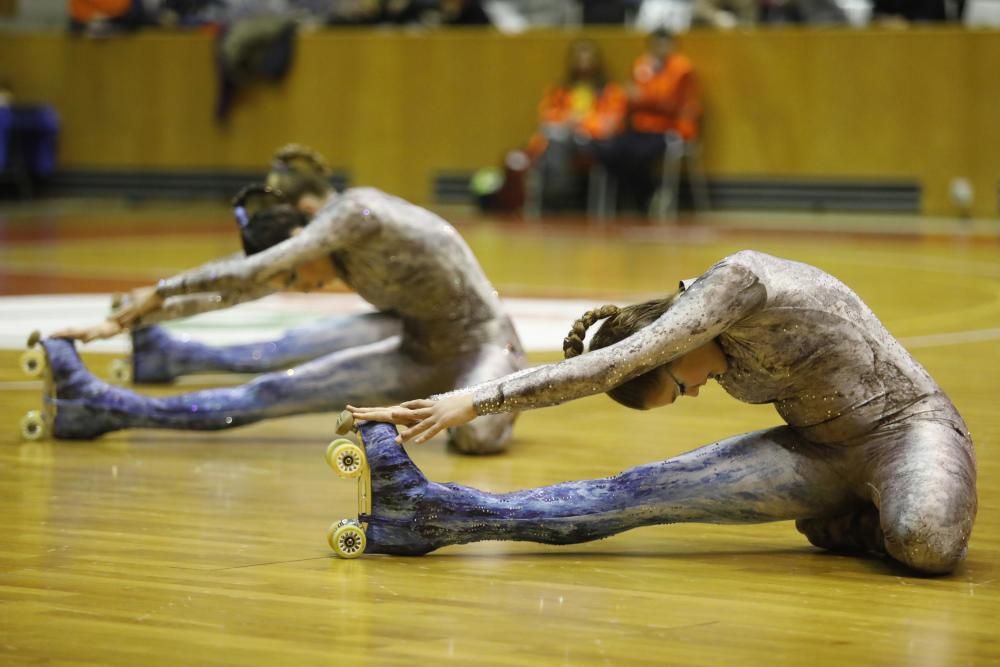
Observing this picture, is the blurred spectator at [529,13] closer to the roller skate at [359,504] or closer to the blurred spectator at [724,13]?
the blurred spectator at [724,13]

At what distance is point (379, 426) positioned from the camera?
3445 millimetres

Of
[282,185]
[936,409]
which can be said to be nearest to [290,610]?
[936,409]

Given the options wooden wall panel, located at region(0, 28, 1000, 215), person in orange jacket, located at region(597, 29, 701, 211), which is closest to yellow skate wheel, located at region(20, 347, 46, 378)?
person in orange jacket, located at region(597, 29, 701, 211)

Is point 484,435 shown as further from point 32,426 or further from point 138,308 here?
point 32,426

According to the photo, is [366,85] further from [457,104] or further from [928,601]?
[928,601]

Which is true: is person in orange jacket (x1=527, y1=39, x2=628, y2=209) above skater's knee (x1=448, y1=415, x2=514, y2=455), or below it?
below

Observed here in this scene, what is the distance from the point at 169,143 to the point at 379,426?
1493cm

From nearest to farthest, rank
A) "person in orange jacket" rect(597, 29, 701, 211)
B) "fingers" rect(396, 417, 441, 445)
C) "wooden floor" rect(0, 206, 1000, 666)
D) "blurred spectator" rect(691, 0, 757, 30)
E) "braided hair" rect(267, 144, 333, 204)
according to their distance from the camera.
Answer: "wooden floor" rect(0, 206, 1000, 666)
"fingers" rect(396, 417, 441, 445)
"braided hair" rect(267, 144, 333, 204)
"person in orange jacket" rect(597, 29, 701, 211)
"blurred spectator" rect(691, 0, 757, 30)

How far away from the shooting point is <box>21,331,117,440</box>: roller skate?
4.80 m

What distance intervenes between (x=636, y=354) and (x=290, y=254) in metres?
1.66

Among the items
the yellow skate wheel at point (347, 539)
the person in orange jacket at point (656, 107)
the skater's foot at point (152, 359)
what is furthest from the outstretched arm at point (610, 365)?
the person in orange jacket at point (656, 107)

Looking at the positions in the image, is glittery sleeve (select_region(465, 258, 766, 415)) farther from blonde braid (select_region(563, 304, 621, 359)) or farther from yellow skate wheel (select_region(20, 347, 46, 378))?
yellow skate wheel (select_region(20, 347, 46, 378))

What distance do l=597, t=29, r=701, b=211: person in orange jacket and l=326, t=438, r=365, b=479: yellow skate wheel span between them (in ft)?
39.2

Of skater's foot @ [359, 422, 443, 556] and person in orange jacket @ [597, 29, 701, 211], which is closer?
skater's foot @ [359, 422, 443, 556]
